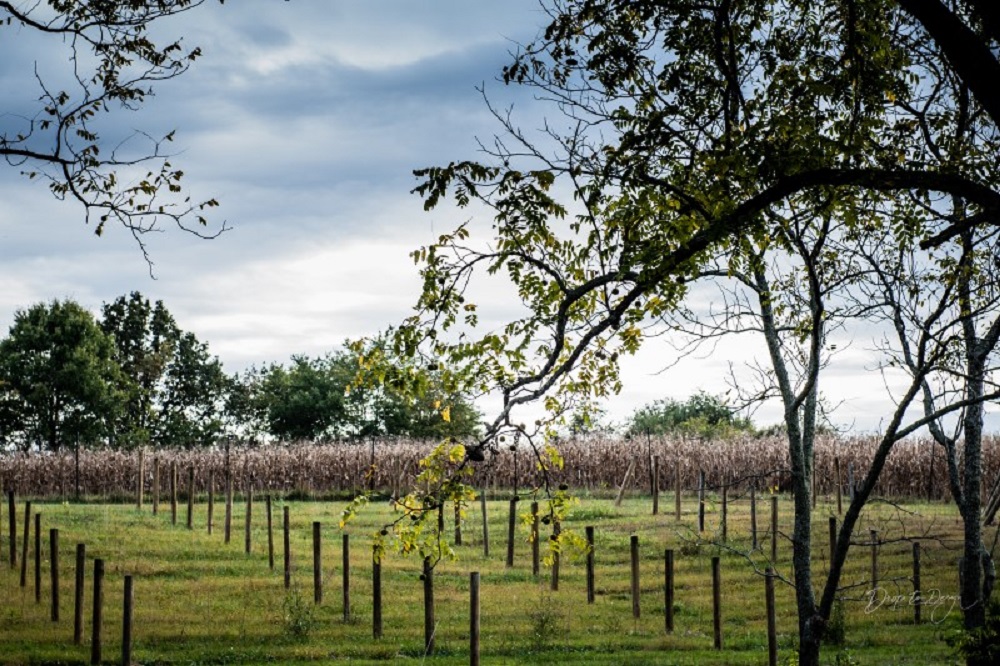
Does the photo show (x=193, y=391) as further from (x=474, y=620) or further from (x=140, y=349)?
(x=474, y=620)

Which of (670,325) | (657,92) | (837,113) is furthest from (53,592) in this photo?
(837,113)

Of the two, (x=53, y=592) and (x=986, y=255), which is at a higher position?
(x=986, y=255)

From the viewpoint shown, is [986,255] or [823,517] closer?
[986,255]

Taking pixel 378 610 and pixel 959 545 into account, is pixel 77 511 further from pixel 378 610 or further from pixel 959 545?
pixel 959 545

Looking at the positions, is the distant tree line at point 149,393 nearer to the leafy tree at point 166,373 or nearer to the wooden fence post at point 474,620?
the leafy tree at point 166,373

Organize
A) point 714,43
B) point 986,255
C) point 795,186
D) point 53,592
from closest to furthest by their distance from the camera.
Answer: point 795,186
point 714,43
point 986,255
point 53,592

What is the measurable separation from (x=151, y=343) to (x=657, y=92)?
72.7 metres

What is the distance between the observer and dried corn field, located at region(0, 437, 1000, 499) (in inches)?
1960

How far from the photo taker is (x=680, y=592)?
25266 millimetres

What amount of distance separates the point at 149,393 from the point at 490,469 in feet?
117

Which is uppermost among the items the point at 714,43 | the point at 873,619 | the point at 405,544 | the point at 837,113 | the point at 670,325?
the point at 714,43

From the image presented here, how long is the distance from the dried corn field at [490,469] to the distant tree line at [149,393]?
370 inches

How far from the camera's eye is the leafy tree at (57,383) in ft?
219

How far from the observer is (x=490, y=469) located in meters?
50.9
